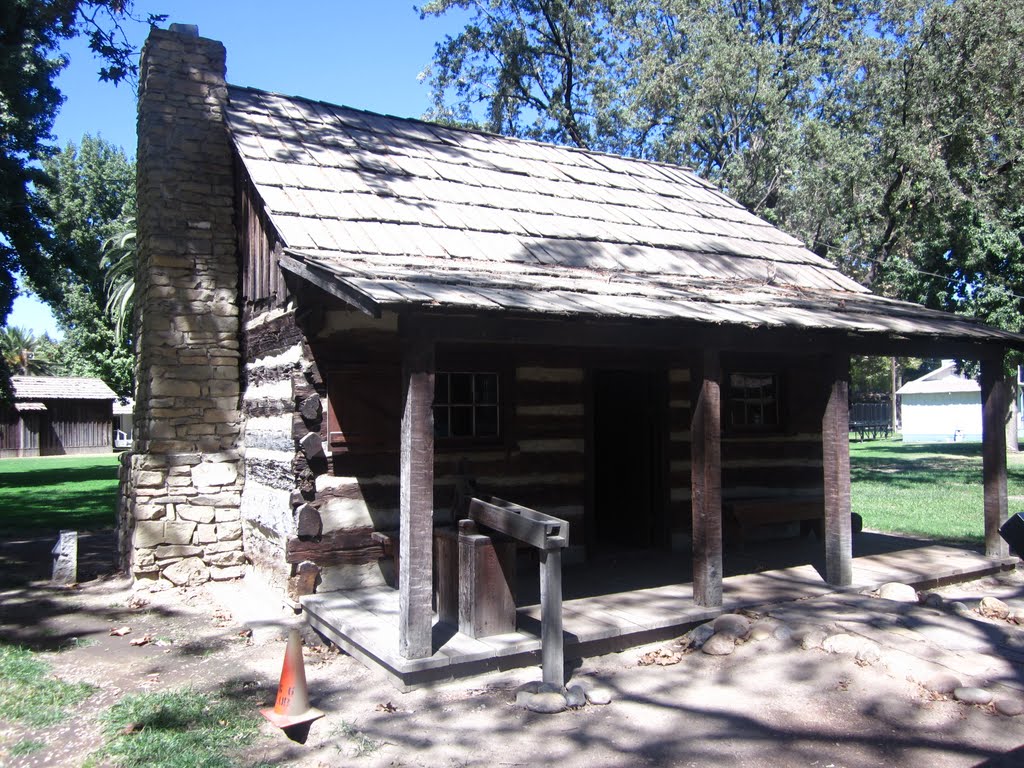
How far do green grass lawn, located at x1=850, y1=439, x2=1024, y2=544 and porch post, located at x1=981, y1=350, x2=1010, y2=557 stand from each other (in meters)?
1.70

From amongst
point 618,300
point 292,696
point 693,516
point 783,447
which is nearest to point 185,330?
point 618,300

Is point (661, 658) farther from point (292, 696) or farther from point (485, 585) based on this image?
point (292, 696)

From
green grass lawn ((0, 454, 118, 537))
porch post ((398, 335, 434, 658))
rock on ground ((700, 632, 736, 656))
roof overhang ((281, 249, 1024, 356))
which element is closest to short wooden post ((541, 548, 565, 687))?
porch post ((398, 335, 434, 658))

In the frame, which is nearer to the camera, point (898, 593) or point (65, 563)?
point (898, 593)

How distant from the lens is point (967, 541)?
10.6m

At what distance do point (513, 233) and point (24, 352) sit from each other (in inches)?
2150

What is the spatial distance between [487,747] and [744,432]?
6.35 metres

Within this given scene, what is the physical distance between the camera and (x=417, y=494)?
18.0 feet

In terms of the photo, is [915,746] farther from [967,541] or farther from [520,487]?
[967,541]

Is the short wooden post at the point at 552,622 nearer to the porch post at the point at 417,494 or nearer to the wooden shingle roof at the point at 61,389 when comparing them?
the porch post at the point at 417,494

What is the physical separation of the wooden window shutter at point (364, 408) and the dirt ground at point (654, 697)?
5.47 ft

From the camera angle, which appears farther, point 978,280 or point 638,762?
point 978,280

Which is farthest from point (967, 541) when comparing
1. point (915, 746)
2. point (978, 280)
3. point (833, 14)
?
point (833, 14)

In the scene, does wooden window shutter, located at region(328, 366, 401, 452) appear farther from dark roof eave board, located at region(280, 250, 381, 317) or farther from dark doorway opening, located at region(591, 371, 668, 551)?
dark doorway opening, located at region(591, 371, 668, 551)
